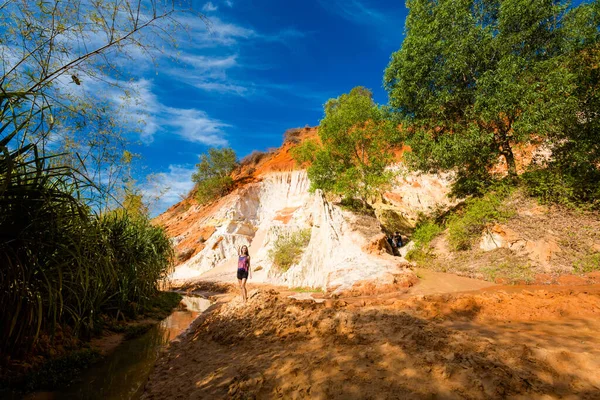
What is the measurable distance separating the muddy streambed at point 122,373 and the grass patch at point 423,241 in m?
10.5

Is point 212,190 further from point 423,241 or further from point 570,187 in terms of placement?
point 570,187

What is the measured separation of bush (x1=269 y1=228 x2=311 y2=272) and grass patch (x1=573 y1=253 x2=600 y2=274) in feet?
40.6

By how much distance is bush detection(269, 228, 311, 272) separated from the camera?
1831cm

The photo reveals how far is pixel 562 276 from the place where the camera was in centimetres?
855

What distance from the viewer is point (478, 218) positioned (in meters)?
12.1

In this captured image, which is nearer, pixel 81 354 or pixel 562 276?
pixel 81 354

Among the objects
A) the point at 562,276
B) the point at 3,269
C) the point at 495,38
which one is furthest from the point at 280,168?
the point at 3,269

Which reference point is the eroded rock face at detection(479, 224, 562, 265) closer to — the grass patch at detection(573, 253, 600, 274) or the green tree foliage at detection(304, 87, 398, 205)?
the grass patch at detection(573, 253, 600, 274)

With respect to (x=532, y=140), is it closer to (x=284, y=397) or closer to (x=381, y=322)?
(x=381, y=322)

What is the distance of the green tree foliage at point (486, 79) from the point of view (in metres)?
11.2

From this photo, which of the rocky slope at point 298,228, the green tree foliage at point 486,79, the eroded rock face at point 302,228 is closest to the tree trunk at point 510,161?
the green tree foliage at point 486,79

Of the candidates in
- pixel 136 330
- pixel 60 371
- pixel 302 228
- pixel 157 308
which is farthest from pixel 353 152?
pixel 60 371

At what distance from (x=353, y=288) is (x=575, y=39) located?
13215mm

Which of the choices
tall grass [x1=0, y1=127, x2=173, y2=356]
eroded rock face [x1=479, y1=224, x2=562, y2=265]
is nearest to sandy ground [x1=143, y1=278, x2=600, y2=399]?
tall grass [x1=0, y1=127, x2=173, y2=356]
